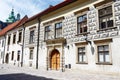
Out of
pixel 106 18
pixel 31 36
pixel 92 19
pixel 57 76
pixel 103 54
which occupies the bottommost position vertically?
pixel 57 76

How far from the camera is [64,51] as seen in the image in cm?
1667

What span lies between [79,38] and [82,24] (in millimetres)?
1475

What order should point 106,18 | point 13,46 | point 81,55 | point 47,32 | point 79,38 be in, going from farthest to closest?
point 13,46
point 47,32
point 79,38
point 81,55
point 106,18

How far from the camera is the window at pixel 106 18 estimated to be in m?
12.7

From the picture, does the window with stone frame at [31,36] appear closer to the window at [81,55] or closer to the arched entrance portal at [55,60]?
the arched entrance portal at [55,60]

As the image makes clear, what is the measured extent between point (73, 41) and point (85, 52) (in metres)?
2.01

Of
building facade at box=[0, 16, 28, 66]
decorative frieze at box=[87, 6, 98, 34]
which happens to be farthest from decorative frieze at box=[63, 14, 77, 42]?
building facade at box=[0, 16, 28, 66]

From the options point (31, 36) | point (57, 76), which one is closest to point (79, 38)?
point (57, 76)

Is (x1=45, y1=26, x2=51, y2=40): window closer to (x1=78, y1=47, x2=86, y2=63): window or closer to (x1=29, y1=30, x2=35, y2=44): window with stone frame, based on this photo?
(x1=29, y1=30, x2=35, y2=44): window with stone frame

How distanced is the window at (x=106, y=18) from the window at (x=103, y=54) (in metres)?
1.79

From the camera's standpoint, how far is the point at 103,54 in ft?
41.9

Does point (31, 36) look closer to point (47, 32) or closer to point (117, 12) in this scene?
point (47, 32)

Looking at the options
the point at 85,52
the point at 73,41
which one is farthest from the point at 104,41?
the point at 73,41

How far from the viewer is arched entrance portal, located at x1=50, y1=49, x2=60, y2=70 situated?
696 inches
